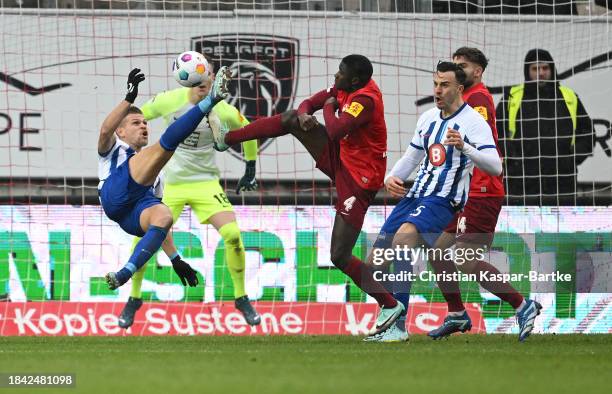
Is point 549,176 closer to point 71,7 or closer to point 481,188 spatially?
point 481,188

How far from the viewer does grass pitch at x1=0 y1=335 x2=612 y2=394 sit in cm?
670

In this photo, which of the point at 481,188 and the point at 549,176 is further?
the point at 549,176

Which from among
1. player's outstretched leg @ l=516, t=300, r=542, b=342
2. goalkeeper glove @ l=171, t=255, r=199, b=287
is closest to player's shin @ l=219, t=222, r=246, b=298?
goalkeeper glove @ l=171, t=255, r=199, b=287

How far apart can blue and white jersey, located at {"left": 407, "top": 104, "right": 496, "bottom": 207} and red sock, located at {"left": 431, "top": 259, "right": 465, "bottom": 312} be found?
0.54m

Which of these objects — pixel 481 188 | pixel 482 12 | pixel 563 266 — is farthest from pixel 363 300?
pixel 482 12

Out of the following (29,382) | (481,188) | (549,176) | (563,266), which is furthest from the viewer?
(549,176)

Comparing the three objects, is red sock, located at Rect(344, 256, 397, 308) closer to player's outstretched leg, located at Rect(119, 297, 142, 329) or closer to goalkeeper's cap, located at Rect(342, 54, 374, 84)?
goalkeeper's cap, located at Rect(342, 54, 374, 84)

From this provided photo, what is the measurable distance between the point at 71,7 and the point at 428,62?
13.2 ft

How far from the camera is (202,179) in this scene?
12211 mm

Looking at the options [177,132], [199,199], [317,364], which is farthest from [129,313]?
[317,364]

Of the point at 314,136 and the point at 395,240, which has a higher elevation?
the point at 314,136

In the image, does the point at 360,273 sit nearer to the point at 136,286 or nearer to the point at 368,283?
the point at 368,283

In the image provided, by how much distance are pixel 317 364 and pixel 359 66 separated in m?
2.87

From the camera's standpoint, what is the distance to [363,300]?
1305cm
